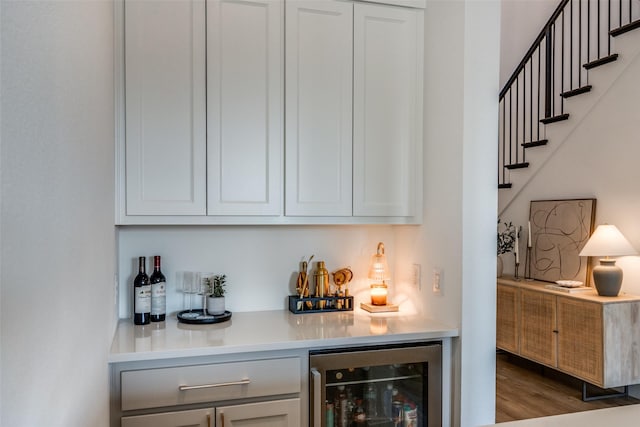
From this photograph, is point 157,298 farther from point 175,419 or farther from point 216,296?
point 175,419

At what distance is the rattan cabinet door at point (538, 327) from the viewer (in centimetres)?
396

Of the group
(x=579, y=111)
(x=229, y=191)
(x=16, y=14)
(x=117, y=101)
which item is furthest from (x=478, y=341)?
(x=579, y=111)

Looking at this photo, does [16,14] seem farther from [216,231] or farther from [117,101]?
[216,231]

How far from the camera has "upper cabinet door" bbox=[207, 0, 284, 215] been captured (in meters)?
2.12

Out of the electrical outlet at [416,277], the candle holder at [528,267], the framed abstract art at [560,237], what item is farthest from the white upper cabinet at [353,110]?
the candle holder at [528,267]

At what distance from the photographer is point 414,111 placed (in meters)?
2.41

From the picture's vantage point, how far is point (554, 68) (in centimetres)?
481

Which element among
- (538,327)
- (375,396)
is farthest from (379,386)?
(538,327)

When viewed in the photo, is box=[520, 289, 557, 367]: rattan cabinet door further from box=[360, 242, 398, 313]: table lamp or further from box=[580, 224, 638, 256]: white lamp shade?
box=[360, 242, 398, 313]: table lamp

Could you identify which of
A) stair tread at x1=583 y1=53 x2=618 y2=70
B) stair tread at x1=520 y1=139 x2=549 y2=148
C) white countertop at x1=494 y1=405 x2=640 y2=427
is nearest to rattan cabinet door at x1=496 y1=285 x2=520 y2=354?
stair tread at x1=520 y1=139 x2=549 y2=148

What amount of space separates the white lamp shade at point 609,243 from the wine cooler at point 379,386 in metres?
2.15

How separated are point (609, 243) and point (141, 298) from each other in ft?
10.8

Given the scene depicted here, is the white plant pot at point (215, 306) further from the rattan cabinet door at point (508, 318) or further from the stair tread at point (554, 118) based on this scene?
the stair tread at point (554, 118)

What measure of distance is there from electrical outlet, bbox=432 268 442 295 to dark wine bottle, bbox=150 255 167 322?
1298 mm
